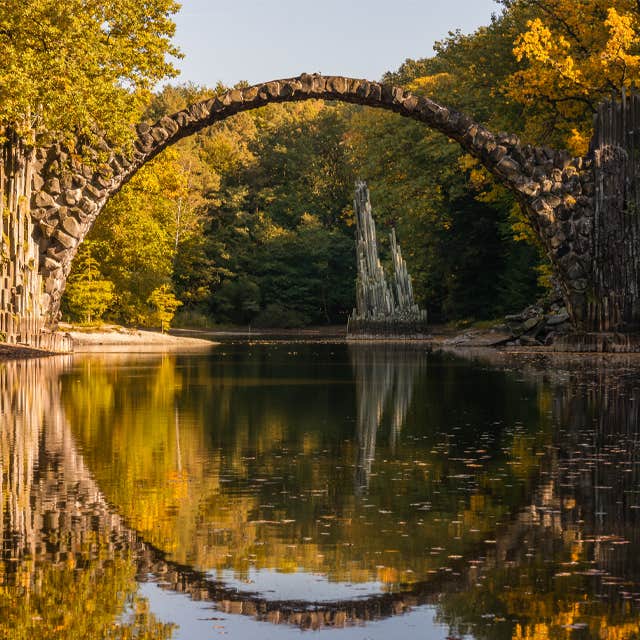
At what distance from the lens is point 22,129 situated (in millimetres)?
29750

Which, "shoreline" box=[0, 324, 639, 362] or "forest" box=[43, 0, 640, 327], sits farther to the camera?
"forest" box=[43, 0, 640, 327]

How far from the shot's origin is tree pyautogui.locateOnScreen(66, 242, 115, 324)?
4447cm

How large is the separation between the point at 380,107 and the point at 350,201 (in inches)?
2301

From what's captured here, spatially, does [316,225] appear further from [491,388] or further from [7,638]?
[7,638]

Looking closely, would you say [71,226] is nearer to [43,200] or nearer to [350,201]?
[43,200]

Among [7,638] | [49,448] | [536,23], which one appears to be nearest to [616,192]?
[536,23]

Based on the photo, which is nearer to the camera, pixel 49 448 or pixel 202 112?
pixel 49 448

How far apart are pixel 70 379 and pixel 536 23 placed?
1900cm

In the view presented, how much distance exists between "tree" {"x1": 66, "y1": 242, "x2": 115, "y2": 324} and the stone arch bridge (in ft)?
39.1

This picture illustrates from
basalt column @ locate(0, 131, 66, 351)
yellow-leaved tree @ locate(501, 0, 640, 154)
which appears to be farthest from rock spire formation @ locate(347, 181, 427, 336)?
basalt column @ locate(0, 131, 66, 351)

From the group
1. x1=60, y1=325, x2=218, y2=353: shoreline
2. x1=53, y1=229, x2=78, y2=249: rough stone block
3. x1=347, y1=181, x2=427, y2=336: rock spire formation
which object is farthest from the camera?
x1=347, y1=181, x2=427, y2=336: rock spire formation

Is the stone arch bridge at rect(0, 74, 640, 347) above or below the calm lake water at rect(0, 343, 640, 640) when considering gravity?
above

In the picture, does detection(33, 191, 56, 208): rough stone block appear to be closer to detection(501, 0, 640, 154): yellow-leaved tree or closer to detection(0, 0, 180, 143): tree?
detection(0, 0, 180, 143): tree

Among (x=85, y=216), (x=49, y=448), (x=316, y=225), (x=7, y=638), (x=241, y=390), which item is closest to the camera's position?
(x=7, y=638)
